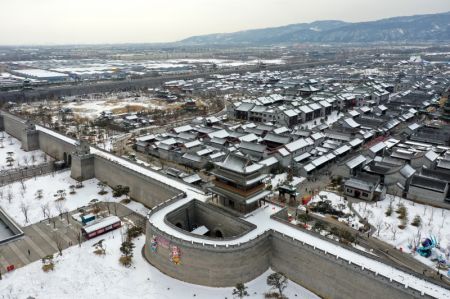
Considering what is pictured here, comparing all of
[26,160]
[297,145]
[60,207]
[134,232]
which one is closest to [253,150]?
[297,145]

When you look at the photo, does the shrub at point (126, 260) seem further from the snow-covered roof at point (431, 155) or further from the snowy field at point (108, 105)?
the snowy field at point (108, 105)

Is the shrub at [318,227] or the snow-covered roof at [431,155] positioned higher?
the snow-covered roof at [431,155]

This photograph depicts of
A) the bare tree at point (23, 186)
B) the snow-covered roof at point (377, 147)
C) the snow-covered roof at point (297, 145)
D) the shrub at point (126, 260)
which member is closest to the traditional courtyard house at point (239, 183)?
the shrub at point (126, 260)

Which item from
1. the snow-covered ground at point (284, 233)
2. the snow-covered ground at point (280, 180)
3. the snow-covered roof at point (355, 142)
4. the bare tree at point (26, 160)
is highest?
the snow-covered roof at point (355, 142)

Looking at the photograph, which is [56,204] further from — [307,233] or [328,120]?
[328,120]

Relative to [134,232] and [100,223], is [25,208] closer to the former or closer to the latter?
[100,223]

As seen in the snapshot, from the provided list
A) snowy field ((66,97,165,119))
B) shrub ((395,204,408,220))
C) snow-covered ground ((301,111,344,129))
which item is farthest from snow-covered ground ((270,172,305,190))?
snowy field ((66,97,165,119))

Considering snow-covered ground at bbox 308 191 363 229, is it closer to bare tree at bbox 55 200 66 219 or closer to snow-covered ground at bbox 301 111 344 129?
bare tree at bbox 55 200 66 219
